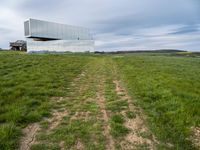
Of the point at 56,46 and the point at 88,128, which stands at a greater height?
the point at 56,46

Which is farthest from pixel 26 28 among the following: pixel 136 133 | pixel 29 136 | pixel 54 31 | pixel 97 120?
pixel 136 133

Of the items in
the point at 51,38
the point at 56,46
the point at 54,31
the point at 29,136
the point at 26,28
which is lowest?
the point at 29,136

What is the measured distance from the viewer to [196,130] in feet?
14.4

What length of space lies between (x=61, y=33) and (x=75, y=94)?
60588mm

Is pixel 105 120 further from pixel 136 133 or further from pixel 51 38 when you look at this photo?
pixel 51 38

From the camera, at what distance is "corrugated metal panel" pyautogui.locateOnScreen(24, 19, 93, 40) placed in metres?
58.5

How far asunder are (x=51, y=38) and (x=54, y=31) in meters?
2.66

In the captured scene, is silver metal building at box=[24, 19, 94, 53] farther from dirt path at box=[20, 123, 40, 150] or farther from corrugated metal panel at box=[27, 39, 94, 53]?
dirt path at box=[20, 123, 40, 150]

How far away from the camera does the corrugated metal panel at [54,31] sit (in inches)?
2302

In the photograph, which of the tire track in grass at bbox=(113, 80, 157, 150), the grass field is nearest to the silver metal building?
the grass field

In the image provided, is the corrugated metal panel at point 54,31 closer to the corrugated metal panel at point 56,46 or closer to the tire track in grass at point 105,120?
the corrugated metal panel at point 56,46

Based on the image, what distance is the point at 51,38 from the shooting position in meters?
62.6

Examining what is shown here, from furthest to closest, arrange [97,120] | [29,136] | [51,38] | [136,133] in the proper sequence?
[51,38]
[97,120]
[136,133]
[29,136]

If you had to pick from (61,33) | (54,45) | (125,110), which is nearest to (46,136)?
(125,110)
